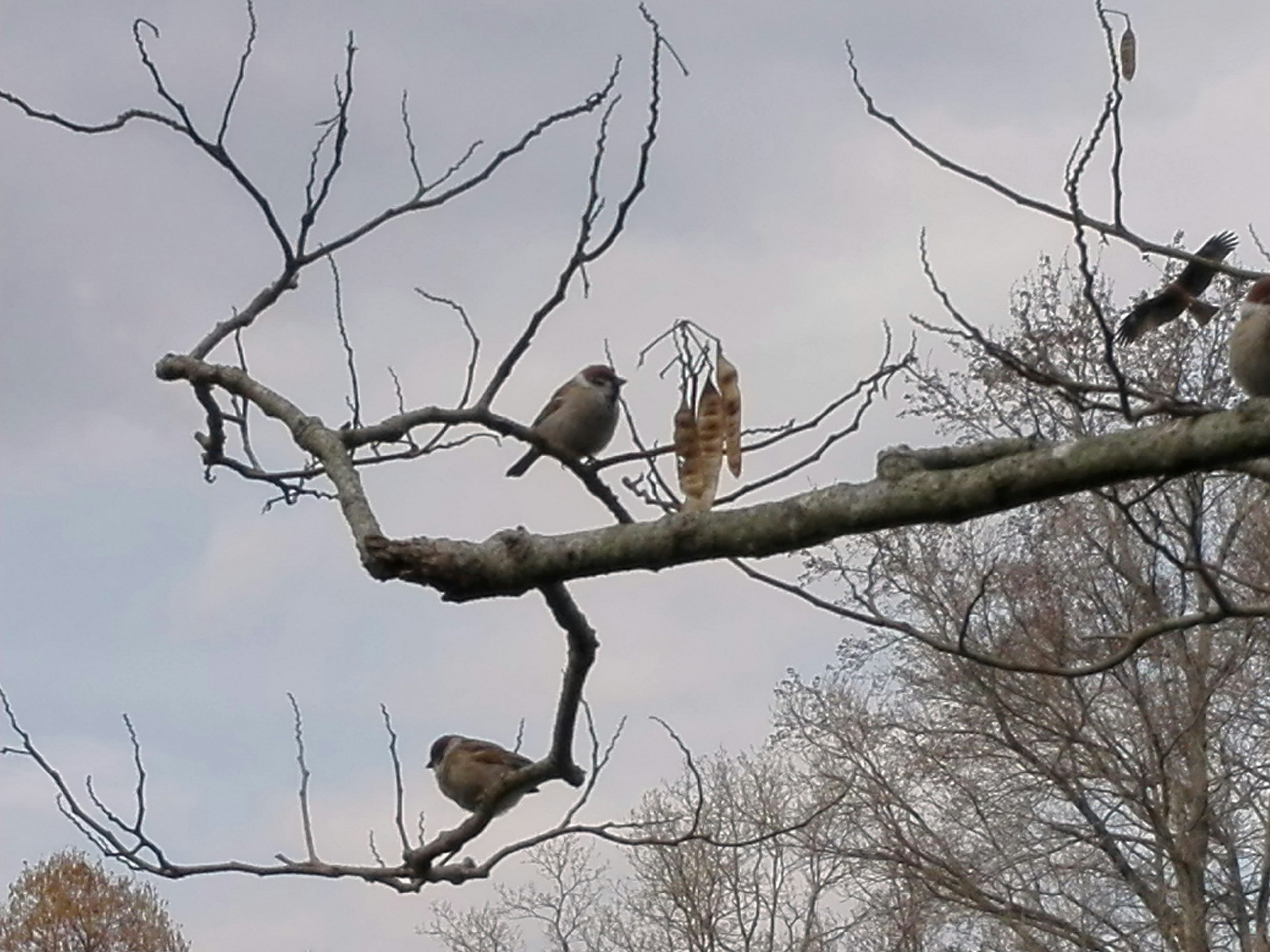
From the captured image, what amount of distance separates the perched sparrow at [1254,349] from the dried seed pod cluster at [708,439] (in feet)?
6.29

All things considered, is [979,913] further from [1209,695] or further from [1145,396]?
[1145,396]

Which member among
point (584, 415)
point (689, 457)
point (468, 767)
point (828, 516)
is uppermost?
point (584, 415)

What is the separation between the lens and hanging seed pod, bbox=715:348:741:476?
3.09 metres

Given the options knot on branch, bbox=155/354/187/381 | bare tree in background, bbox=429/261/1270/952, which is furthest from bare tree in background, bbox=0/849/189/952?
knot on branch, bbox=155/354/187/381

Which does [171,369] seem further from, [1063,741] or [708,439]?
[1063,741]

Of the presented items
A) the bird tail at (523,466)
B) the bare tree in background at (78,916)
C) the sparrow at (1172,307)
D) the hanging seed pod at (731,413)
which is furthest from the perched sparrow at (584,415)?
the bare tree in background at (78,916)

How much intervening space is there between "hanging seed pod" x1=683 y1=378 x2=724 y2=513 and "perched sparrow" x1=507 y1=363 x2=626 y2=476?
284cm

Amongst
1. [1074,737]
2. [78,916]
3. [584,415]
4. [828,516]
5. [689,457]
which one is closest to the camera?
[828,516]

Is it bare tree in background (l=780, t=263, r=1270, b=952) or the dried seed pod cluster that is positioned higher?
bare tree in background (l=780, t=263, r=1270, b=952)

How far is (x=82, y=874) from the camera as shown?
24219 millimetres

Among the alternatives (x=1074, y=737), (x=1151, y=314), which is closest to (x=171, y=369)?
(x=1151, y=314)

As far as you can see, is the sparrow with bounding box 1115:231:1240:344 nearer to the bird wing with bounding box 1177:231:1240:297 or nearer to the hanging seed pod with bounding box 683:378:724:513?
the bird wing with bounding box 1177:231:1240:297

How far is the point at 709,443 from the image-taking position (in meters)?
3.10

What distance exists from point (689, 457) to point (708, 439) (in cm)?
6
